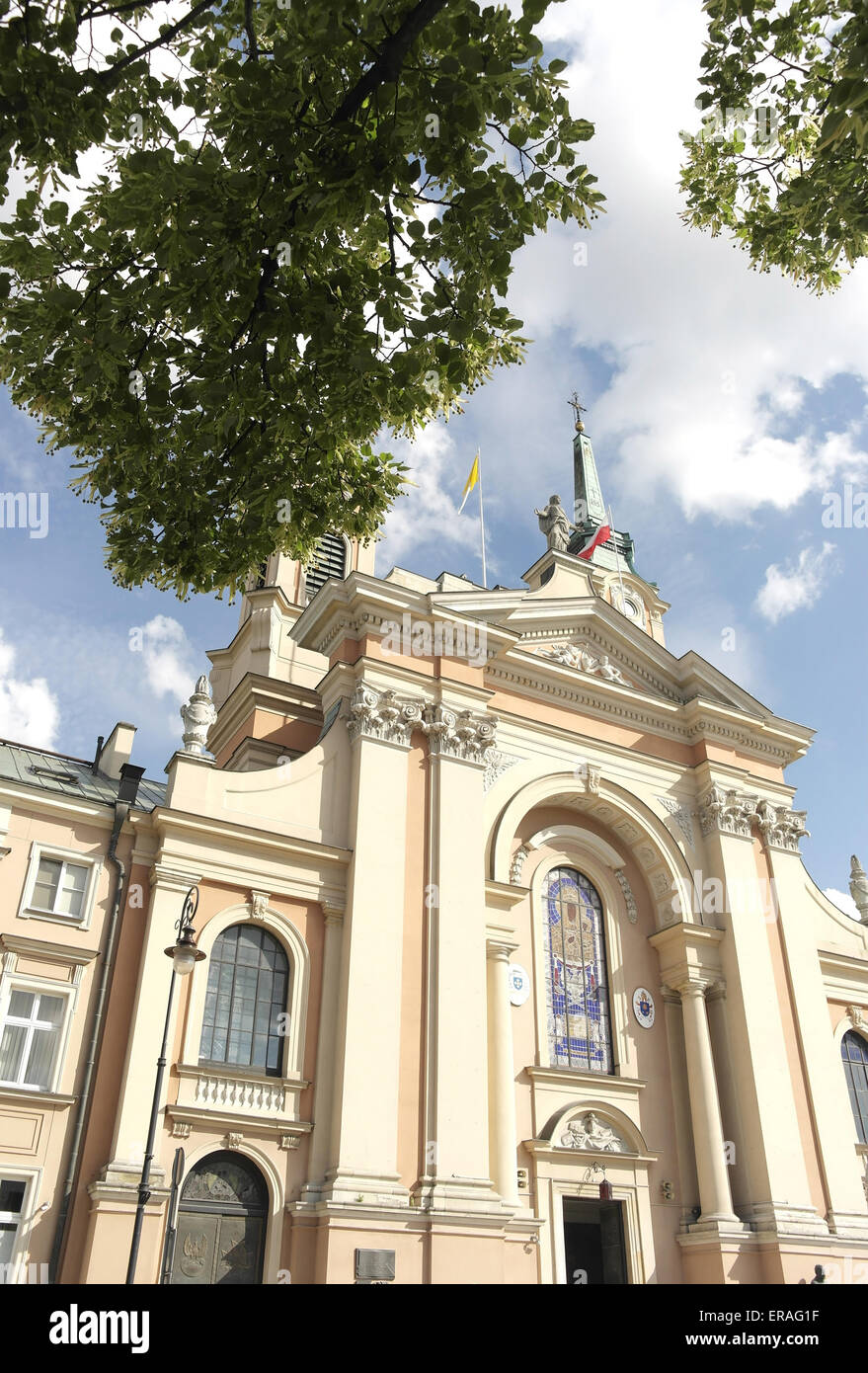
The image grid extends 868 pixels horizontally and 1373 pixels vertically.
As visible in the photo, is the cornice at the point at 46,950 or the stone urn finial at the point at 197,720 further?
the stone urn finial at the point at 197,720

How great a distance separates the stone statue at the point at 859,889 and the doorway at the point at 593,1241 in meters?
10.7

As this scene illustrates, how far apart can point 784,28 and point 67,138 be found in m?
6.26

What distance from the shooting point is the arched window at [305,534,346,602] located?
25.6m

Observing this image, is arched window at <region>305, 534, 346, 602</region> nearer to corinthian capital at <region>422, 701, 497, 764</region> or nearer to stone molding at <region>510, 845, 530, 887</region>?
corinthian capital at <region>422, 701, 497, 764</region>

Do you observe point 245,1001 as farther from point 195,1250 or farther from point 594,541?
point 594,541

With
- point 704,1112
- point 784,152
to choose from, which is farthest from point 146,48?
point 704,1112

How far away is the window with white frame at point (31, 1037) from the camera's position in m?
14.0

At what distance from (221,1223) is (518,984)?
666 centimetres

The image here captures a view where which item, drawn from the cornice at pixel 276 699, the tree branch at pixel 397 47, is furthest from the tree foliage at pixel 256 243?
the cornice at pixel 276 699

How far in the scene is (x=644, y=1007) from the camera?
20.3 metres

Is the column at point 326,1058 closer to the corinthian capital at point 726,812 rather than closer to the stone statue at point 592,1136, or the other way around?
the stone statue at point 592,1136

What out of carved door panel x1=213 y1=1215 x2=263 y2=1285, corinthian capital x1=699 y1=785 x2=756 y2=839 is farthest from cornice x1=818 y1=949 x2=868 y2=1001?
carved door panel x1=213 y1=1215 x2=263 y2=1285

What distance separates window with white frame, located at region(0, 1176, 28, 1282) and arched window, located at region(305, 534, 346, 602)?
49.1 ft
